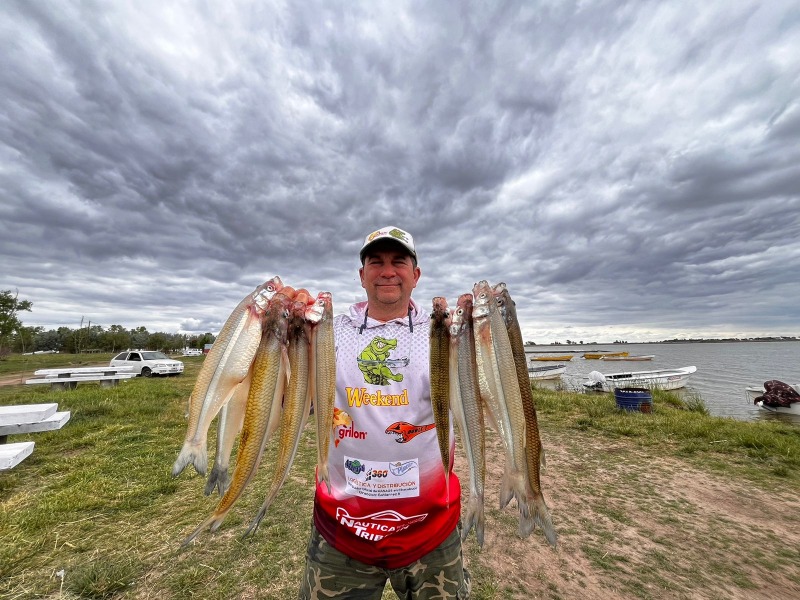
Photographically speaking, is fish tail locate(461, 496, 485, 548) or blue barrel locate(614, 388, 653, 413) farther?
blue barrel locate(614, 388, 653, 413)

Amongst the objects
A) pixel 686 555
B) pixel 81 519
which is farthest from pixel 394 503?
pixel 81 519

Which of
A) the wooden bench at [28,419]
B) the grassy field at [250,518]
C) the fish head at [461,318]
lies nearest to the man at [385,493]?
the fish head at [461,318]

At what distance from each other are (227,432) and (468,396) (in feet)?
5.62

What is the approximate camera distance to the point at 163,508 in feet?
19.7

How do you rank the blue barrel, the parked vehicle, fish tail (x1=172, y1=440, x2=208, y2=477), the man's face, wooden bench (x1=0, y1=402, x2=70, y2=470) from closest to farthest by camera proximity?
fish tail (x1=172, y1=440, x2=208, y2=477), the man's face, wooden bench (x1=0, y1=402, x2=70, y2=470), the blue barrel, the parked vehicle

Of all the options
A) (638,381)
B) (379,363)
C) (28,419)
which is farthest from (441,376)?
(638,381)

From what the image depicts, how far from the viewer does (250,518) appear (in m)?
5.70

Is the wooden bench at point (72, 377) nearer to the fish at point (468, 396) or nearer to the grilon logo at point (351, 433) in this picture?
the grilon logo at point (351, 433)

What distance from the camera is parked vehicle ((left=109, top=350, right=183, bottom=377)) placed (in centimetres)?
2761

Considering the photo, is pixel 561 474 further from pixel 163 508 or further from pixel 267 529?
pixel 163 508

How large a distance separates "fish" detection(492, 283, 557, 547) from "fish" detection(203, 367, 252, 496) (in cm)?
187

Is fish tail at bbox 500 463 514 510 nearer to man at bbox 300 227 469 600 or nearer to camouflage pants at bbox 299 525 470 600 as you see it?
man at bbox 300 227 469 600

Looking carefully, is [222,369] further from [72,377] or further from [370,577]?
[72,377]

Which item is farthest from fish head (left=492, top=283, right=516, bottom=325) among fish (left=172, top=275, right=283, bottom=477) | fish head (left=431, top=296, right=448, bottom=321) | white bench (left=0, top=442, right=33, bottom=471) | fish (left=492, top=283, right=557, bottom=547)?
white bench (left=0, top=442, right=33, bottom=471)
